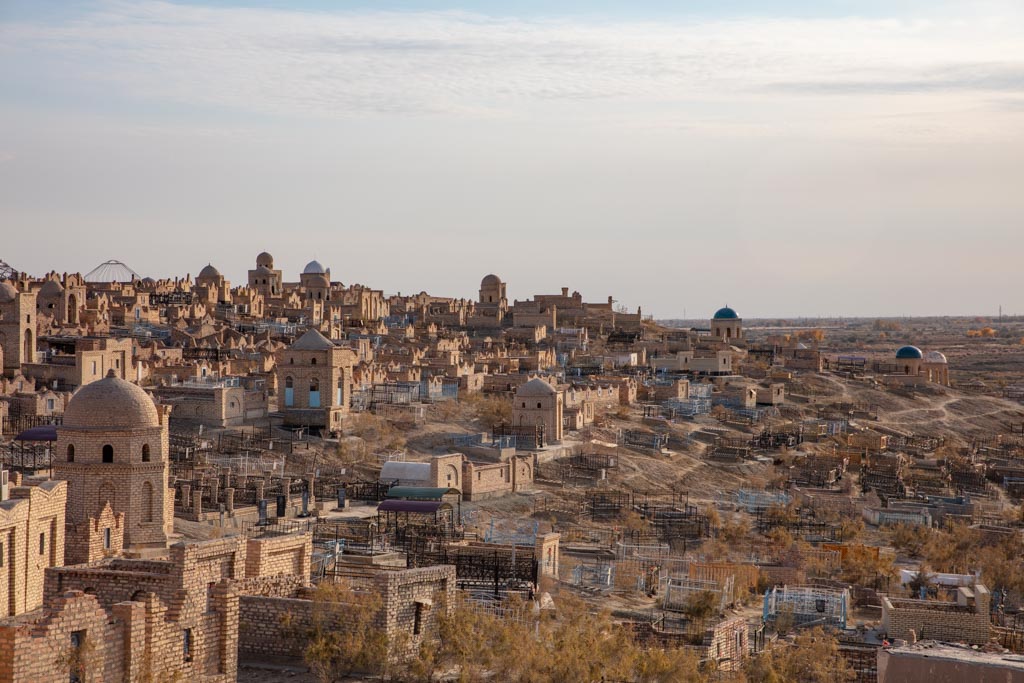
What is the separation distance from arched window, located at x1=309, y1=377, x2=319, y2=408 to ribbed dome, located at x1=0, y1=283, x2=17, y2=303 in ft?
35.9

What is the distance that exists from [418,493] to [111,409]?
30.7 feet

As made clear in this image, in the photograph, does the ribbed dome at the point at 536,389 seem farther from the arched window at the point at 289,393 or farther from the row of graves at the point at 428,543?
the row of graves at the point at 428,543

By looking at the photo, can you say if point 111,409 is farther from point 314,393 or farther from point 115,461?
point 314,393

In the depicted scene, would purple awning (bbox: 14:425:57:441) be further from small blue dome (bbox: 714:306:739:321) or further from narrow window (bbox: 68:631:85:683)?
small blue dome (bbox: 714:306:739:321)

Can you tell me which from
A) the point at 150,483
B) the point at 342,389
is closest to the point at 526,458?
the point at 342,389

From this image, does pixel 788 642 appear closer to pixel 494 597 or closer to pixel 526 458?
pixel 494 597

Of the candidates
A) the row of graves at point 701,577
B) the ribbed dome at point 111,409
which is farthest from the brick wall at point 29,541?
the row of graves at point 701,577

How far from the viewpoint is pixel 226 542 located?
14047 millimetres

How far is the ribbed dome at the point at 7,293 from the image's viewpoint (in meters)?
43.3

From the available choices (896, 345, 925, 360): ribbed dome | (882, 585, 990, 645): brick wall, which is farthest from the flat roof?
(896, 345, 925, 360): ribbed dome

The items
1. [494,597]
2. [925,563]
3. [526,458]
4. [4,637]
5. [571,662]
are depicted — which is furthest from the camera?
[526,458]

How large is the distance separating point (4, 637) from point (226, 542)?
11.8ft

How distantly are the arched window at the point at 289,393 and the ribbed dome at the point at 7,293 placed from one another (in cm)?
1025

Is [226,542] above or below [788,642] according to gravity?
above
